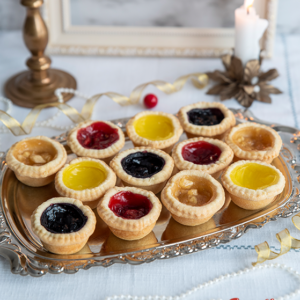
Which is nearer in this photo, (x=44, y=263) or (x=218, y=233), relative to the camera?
(x=44, y=263)

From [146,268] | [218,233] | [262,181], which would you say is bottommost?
[146,268]

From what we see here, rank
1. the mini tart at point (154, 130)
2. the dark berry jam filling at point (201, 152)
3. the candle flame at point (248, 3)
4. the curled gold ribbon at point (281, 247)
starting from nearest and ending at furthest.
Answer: the curled gold ribbon at point (281, 247), the dark berry jam filling at point (201, 152), the mini tart at point (154, 130), the candle flame at point (248, 3)

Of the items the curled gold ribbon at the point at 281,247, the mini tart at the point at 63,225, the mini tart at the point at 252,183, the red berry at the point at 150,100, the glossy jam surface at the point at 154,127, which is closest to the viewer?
the mini tart at the point at 63,225

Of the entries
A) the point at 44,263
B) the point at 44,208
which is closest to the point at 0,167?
the point at 44,208

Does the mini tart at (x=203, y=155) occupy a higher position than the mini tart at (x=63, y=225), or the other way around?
the mini tart at (x=203, y=155)

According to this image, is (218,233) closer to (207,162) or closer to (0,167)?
(207,162)

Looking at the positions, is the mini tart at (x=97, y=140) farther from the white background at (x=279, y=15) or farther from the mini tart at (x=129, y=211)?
the white background at (x=279, y=15)

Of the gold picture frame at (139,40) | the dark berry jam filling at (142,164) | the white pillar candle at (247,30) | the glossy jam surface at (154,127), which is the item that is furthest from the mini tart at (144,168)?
the gold picture frame at (139,40)

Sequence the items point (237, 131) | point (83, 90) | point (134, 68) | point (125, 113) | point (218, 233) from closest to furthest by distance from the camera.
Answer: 1. point (218, 233)
2. point (237, 131)
3. point (125, 113)
4. point (83, 90)
5. point (134, 68)
